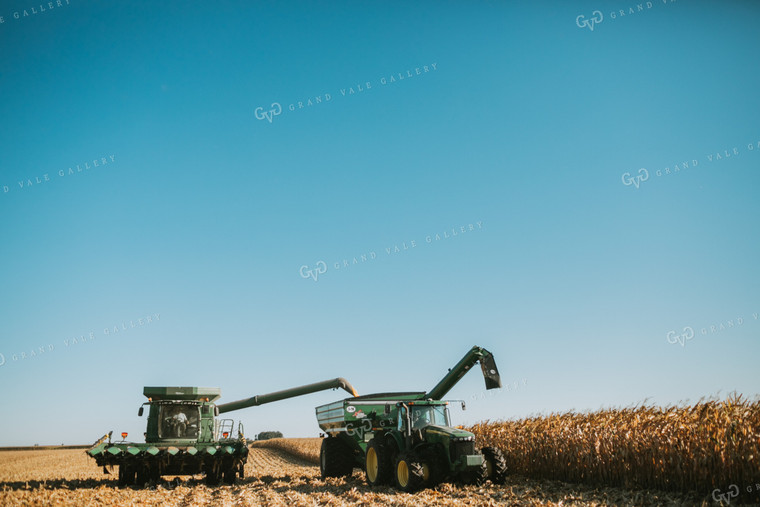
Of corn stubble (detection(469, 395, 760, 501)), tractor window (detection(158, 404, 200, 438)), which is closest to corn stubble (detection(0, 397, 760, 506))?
corn stubble (detection(469, 395, 760, 501))

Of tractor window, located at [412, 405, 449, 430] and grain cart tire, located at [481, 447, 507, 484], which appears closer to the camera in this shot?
grain cart tire, located at [481, 447, 507, 484]

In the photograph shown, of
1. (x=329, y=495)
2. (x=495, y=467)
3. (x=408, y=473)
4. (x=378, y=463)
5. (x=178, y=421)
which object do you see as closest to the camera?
(x=408, y=473)

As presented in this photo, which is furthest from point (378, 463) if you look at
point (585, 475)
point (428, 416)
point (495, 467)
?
point (585, 475)

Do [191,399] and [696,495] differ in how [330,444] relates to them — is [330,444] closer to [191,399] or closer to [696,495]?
[191,399]

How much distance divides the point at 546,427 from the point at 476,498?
16.5ft

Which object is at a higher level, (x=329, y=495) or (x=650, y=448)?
(x=650, y=448)

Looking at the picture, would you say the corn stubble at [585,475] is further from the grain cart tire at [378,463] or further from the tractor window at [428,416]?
the tractor window at [428,416]

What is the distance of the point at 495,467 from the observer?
13.0 m

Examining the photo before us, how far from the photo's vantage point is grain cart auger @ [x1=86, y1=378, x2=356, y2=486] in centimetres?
1502

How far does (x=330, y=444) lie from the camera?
16.4 metres

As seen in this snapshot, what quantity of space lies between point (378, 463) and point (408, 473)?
1475 mm

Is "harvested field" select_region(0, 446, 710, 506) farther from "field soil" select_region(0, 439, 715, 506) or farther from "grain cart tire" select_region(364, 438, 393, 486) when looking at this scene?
Result: "grain cart tire" select_region(364, 438, 393, 486)

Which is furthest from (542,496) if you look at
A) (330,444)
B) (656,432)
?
(330,444)

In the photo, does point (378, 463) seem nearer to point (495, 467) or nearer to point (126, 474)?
point (495, 467)
